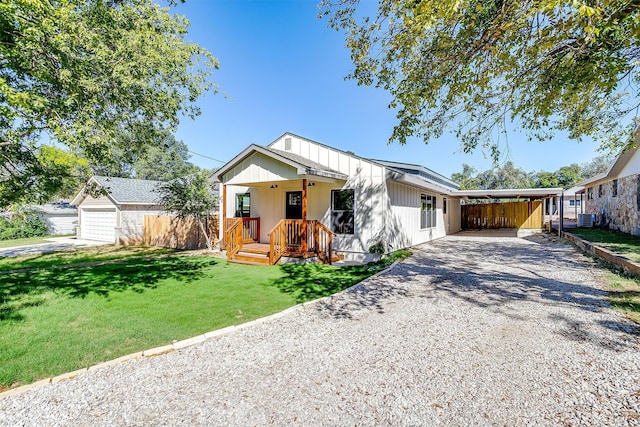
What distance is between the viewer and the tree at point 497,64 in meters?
4.46

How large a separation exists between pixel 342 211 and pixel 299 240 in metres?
1.88

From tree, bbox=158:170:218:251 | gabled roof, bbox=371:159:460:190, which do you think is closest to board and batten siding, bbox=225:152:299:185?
tree, bbox=158:170:218:251

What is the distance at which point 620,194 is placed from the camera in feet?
47.3

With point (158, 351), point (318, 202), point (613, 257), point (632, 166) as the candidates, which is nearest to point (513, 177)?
point (632, 166)

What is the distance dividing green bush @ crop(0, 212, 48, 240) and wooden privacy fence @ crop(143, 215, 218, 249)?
8.17m

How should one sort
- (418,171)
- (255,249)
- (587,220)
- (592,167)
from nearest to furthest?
1. (255,249)
2. (587,220)
3. (418,171)
4. (592,167)

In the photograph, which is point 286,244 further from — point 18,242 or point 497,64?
point 18,242

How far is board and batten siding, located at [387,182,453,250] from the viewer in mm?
10562

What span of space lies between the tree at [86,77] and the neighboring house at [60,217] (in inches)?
747

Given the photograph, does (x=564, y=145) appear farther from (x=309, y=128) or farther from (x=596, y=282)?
(x=309, y=128)

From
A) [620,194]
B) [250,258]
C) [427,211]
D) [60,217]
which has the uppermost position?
[620,194]

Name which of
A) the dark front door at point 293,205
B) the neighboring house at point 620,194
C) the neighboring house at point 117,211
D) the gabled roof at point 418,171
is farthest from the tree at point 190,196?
the neighboring house at point 620,194

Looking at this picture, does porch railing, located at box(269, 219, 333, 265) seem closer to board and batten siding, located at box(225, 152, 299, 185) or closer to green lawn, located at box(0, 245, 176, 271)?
board and batten siding, located at box(225, 152, 299, 185)

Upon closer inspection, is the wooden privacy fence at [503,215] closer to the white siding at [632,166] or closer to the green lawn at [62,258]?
the white siding at [632,166]
